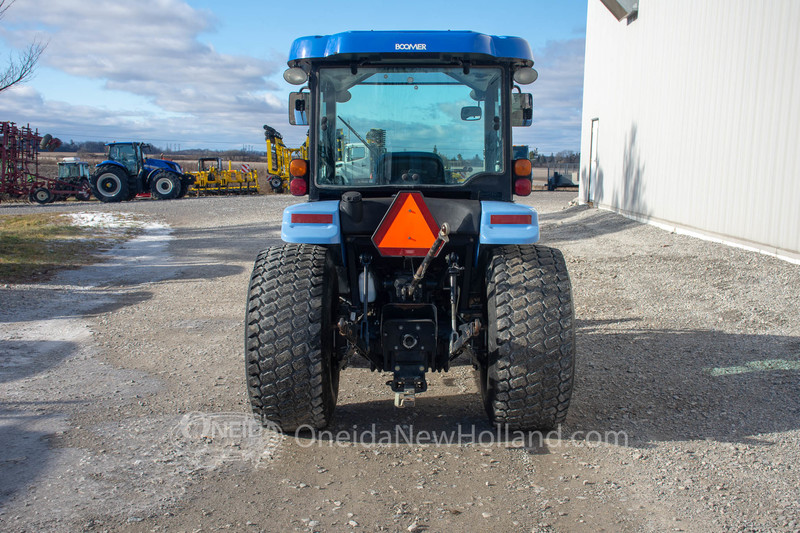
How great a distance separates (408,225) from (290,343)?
95 centimetres

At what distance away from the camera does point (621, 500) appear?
3209 millimetres

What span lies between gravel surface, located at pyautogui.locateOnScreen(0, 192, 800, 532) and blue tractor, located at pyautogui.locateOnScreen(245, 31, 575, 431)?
0.34 m

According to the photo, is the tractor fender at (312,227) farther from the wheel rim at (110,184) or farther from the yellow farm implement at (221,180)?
the yellow farm implement at (221,180)

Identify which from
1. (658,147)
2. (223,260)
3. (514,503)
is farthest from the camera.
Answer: (658,147)

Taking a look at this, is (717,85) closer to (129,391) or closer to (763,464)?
(763,464)

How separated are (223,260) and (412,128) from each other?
8.33 meters

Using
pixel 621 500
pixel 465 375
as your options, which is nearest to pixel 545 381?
pixel 621 500

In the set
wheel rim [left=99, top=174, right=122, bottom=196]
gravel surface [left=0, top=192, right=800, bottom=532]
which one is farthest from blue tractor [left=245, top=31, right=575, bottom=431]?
wheel rim [left=99, top=174, right=122, bottom=196]

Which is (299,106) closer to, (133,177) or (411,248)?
(411,248)

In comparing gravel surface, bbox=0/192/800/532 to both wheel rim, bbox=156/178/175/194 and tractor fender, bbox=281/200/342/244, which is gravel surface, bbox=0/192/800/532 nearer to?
tractor fender, bbox=281/200/342/244

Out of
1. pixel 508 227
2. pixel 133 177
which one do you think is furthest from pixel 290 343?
pixel 133 177

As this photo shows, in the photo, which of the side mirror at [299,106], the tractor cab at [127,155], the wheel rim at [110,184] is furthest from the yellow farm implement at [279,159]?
the side mirror at [299,106]

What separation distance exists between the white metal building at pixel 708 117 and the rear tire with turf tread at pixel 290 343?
24.7 ft

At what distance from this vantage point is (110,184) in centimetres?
2652
